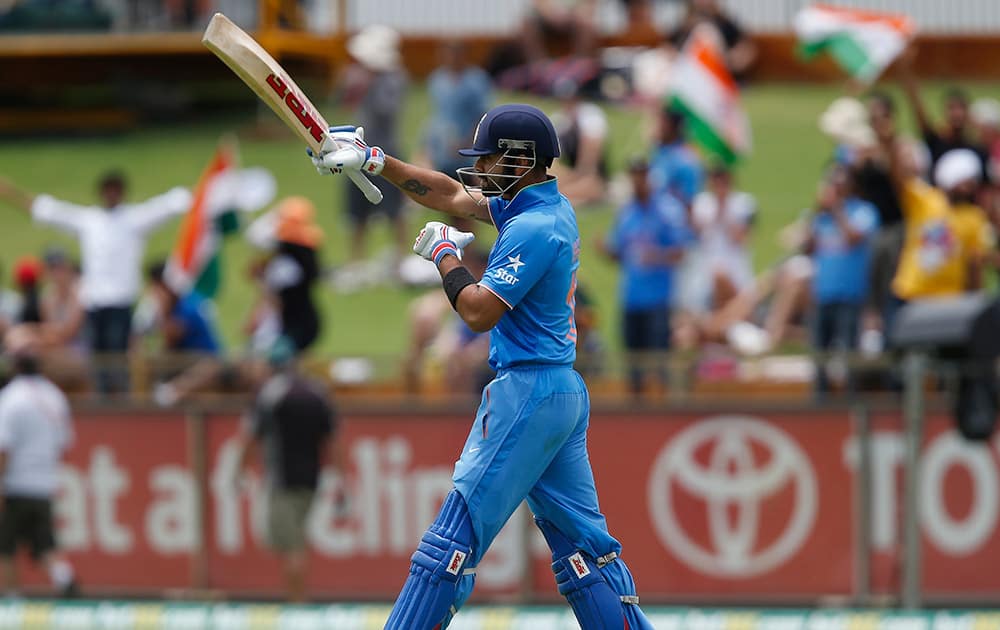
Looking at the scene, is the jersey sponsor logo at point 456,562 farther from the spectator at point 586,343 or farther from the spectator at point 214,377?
the spectator at point 214,377

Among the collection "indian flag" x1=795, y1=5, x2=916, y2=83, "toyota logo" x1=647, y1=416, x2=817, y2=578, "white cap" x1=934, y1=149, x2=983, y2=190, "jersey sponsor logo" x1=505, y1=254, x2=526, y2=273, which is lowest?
"toyota logo" x1=647, y1=416, x2=817, y2=578

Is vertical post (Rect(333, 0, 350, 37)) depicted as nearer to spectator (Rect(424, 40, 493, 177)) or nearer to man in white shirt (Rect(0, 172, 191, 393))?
spectator (Rect(424, 40, 493, 177))

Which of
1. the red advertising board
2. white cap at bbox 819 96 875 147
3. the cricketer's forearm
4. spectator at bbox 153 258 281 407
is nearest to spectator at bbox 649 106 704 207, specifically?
white cap at bbox 819 96 875 147

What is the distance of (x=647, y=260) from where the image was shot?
1386cm

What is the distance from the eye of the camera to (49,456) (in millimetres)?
13328

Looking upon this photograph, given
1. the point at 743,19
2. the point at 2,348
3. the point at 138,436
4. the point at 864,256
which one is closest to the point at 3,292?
the point at 2,348

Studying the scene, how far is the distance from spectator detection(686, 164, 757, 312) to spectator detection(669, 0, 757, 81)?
4.04m

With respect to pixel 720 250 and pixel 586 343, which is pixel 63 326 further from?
pixel 720 250

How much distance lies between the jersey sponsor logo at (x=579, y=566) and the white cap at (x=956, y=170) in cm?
667

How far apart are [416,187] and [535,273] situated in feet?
3.09

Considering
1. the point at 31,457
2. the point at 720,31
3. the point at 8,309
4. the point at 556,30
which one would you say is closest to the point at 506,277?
the point at 31,457

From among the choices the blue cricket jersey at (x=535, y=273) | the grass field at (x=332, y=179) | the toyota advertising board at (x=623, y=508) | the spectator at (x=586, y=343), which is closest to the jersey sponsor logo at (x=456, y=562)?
the blue cricket jersey at (x=535, y=273)

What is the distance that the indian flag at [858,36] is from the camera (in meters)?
14.5

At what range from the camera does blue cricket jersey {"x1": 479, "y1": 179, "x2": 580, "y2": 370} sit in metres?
6.93
